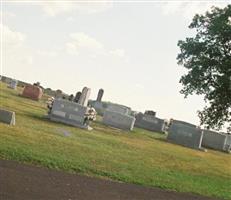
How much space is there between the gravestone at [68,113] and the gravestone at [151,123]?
46.5 ft

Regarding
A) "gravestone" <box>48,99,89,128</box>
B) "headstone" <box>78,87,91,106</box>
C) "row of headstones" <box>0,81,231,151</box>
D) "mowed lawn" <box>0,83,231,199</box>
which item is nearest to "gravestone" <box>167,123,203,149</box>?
"row of headstones" <box>0,81,231,151</box>

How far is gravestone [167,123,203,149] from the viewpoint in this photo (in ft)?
92.4

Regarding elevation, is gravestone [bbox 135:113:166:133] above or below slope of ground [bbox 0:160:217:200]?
above

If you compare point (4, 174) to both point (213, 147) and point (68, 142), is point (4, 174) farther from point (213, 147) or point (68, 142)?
point (213, 147)

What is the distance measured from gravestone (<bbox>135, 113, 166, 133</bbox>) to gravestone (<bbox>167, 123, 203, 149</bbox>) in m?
7.29

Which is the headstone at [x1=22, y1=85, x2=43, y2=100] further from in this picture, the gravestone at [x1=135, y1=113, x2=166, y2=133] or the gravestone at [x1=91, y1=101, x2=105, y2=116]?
the gravestone at [x1=135, y1=113, x2=166, y2=133]

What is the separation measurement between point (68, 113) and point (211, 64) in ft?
25.8

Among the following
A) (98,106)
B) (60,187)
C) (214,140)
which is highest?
(98,106)

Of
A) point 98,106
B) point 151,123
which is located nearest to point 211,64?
point 151,123

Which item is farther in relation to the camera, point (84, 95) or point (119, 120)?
point (119, 120)

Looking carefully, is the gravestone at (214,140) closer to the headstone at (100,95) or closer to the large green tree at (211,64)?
the large green tree at (211,64)

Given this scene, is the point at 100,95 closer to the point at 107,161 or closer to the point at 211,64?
the point at 211,64

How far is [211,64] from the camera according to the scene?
80.1 ft

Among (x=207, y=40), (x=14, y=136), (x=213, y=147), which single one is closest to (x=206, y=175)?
(x=14, y=136)
